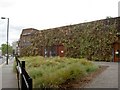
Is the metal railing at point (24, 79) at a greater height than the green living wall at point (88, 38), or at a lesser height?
lesser

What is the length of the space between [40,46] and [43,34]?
192 cm

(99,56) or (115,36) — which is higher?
(115,36)

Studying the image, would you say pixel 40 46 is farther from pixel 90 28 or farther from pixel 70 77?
pixel 70 77

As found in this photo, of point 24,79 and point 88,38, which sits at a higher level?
point 88,38

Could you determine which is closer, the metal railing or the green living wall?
the metal railing

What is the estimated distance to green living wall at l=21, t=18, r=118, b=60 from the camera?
31.9 meters

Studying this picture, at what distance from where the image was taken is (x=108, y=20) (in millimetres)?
32625

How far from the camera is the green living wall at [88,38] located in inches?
1255

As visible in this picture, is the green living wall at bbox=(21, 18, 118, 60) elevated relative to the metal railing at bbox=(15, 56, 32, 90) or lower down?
elevated

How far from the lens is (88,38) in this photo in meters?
34.5

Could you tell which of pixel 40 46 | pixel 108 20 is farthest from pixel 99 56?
pixel 40 46

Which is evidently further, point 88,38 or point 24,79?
point 88,38

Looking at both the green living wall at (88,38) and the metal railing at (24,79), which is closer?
the metal railing at (24,79)

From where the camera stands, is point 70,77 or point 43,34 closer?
point 70,77
